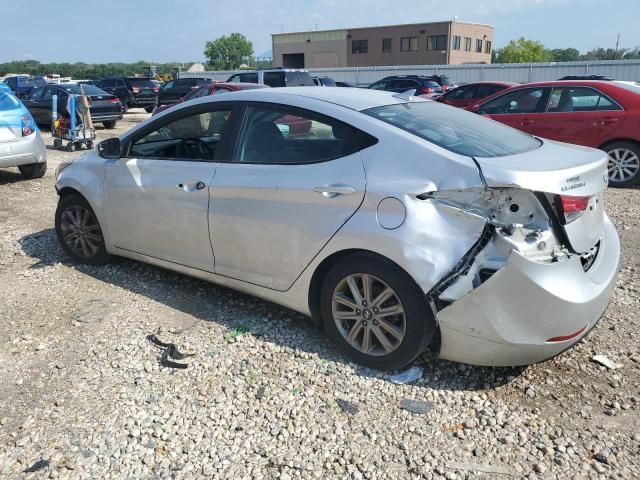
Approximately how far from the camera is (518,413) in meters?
3.01

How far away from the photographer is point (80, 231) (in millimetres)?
5133

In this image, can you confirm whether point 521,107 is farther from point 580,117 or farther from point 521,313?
point 521,313

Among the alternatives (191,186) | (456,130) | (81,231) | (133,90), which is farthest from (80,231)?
(133,90)

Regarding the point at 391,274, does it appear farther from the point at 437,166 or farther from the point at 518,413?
the point at 518,413

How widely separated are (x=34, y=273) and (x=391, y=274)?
144 inches

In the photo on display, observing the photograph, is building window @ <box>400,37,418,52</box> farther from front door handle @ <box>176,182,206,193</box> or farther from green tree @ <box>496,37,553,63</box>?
front door handle @ <box>176,182,206,193</box>

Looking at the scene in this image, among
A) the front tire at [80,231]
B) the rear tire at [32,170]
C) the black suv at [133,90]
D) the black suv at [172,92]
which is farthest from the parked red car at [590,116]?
the black suv at [133,90]

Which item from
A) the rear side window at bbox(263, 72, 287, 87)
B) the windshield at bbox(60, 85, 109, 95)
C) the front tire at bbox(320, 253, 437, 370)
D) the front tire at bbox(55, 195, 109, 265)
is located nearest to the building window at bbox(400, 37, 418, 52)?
the rear side window at bbox(263, 72, 287, 87)

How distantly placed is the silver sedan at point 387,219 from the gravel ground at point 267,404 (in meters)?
0.28

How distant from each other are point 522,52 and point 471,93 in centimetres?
6618

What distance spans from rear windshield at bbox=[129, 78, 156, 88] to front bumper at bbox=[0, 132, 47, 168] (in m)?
17.0

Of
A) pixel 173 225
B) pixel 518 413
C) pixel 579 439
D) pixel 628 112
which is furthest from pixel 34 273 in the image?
pixel 628 112

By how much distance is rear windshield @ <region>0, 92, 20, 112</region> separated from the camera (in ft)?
27.7

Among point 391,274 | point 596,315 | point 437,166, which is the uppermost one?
point 437,166
